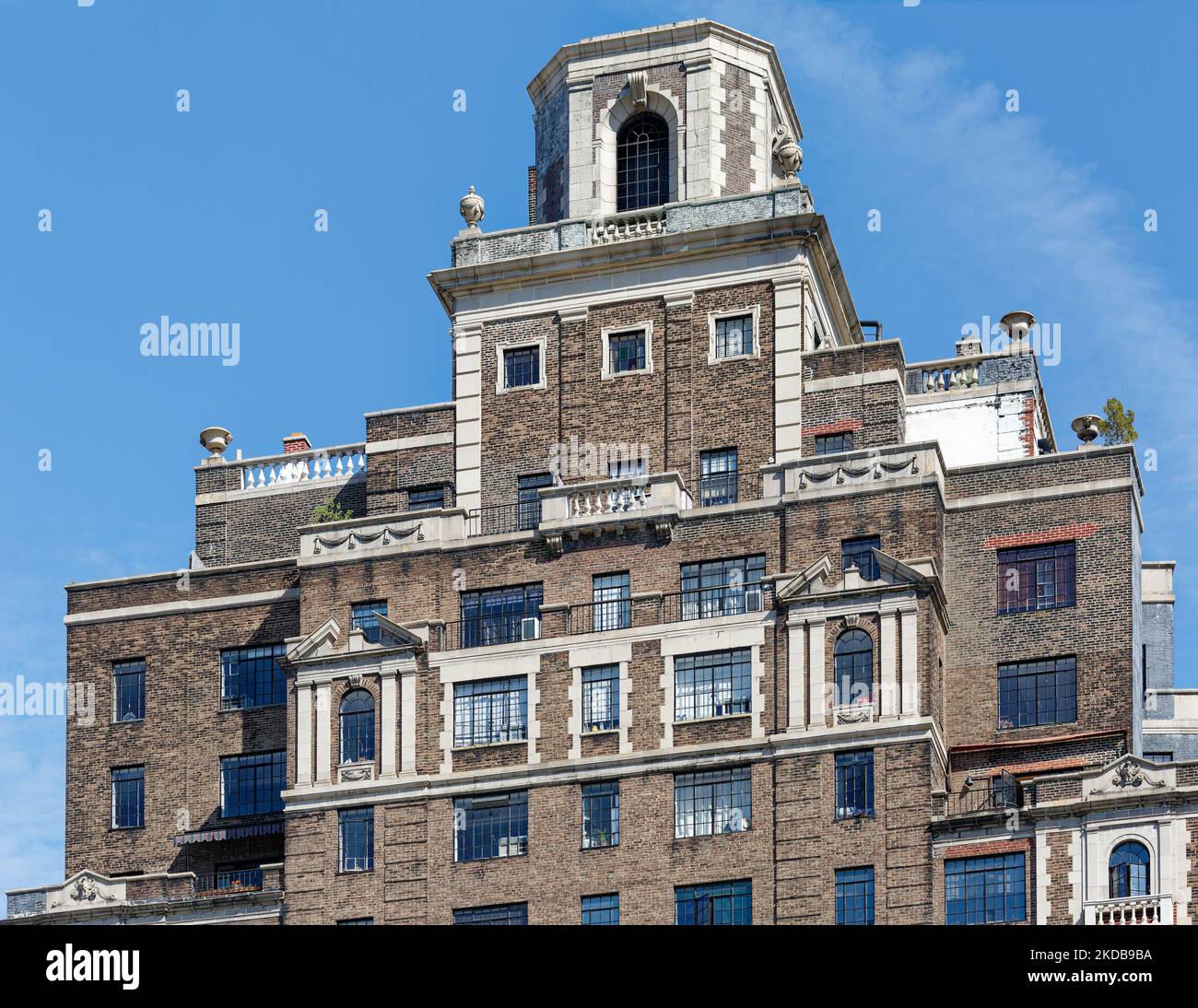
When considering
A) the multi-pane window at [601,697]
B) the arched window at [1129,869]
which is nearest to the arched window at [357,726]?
the multi-pane window at [601,697]

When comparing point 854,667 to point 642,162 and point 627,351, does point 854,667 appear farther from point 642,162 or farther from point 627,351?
point 642,162

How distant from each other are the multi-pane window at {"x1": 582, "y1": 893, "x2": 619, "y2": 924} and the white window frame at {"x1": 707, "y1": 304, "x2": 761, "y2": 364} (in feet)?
54.2

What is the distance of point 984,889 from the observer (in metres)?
82.1

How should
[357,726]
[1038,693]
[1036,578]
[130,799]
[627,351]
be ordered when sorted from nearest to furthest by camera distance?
[1038,693] → [1036,578] → [357,726] → [627,351] → [130,799]

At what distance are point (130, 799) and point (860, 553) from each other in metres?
23.1

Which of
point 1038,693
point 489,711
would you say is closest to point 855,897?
point 1038,693

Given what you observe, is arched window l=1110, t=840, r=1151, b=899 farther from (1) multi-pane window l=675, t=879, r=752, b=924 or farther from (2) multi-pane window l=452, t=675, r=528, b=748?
(2) multi-pane window l=452, t=675, r=528, b=748

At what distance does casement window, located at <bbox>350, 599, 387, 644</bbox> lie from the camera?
298ft

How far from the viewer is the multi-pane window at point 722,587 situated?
287 feet

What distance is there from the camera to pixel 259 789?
9275 cm

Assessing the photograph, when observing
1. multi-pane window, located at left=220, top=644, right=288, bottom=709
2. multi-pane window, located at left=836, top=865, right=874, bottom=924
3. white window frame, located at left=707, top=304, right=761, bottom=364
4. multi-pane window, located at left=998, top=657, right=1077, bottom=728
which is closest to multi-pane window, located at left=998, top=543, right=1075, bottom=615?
multi-pane window, located at left=998, top=657, right=1077, bottom=728

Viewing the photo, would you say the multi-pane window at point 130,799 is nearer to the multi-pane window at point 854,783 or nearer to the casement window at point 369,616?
the casement window at point 369,616

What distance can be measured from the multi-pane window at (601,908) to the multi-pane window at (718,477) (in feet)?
39.9
